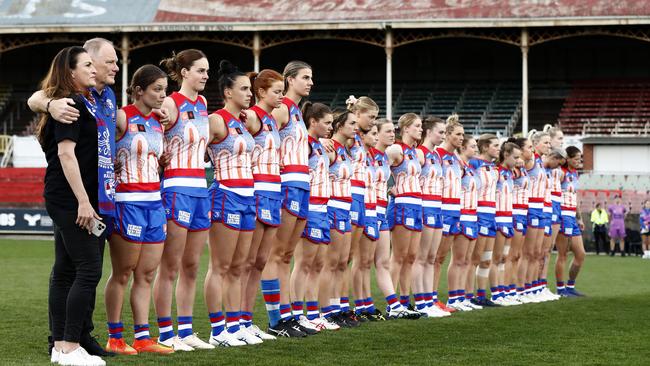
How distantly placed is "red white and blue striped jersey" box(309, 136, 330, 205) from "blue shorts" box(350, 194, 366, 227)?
758mm

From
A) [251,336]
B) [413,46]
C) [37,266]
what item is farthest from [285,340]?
[413,46]

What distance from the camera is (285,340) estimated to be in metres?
9.03

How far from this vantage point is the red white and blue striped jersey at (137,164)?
7.80 m

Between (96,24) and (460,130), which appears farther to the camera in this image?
(96,24)

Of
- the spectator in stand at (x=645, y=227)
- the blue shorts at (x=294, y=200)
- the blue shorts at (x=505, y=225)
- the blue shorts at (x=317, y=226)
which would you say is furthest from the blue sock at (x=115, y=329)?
the spectator in stand at (x=645, y=227)

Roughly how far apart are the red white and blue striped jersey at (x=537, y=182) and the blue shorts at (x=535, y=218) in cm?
13

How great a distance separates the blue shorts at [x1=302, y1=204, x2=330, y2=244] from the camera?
33.0 ft

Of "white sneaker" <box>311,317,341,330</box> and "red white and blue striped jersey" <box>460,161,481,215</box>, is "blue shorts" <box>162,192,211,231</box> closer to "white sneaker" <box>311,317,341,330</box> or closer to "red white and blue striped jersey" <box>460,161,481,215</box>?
"white sneaker" <box>311,317,341,330</box>

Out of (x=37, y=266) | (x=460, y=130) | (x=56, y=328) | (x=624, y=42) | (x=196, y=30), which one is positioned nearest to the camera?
(x=56, y=328)

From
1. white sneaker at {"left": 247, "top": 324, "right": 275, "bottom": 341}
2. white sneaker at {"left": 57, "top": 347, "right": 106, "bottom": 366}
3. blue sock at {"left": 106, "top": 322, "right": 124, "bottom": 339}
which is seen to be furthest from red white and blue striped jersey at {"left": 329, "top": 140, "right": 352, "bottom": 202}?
white sneaker at {"left": 57, "top": 347, "right": 106, "bottom": 366}

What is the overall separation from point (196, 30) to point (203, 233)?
32.4 m

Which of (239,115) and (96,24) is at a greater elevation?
(96,24)

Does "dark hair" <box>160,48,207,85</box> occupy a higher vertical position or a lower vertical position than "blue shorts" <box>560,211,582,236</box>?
higher

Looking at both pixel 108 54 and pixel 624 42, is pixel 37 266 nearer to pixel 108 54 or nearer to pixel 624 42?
pixel 108 54
